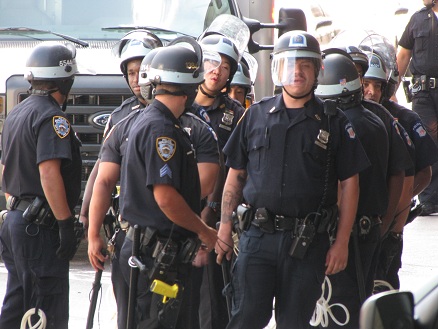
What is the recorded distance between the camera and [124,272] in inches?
211

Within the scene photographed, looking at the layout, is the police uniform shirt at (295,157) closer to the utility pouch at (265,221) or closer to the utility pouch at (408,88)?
the utility pouch at (265,221)

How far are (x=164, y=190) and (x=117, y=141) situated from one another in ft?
Answer: 2.25

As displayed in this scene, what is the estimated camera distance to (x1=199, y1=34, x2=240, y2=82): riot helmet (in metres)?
6.86

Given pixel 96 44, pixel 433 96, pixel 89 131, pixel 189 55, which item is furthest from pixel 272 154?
pixel 433 96

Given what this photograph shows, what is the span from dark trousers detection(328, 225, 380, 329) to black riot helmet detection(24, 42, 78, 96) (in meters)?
1.99

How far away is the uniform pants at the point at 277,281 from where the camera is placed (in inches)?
211

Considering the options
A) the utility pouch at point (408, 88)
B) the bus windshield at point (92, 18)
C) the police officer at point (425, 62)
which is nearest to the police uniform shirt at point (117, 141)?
the bus windshield at point (92, 18)

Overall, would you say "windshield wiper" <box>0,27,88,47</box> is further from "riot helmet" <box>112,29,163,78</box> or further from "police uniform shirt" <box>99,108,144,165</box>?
"police uniform shirt" <box>99,108,144,165</box>

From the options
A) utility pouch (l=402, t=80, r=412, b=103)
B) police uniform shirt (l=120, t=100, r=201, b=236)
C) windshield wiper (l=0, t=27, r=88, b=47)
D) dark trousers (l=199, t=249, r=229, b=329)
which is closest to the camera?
police uniform shirt (l=120, t=100, r=201, b=236)

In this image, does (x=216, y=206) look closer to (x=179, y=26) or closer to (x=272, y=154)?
(x=272, y=154)

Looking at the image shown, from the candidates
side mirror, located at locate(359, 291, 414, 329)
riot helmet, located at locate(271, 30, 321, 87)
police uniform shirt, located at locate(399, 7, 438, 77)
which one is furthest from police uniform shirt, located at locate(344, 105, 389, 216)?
police uniform shirt, located at locate(399, 7, 438, 77)

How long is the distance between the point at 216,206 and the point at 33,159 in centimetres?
118

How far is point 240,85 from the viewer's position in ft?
24.8

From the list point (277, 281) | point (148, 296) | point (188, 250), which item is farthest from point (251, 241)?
point (148, 296)
